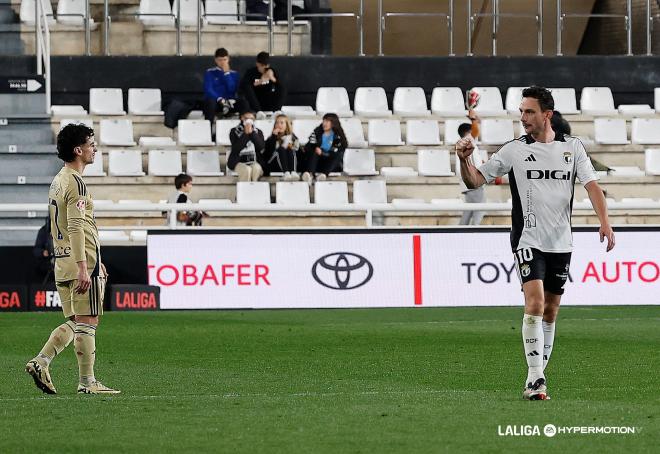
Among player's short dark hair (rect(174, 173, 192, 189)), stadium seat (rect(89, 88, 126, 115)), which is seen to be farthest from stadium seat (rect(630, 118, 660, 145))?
stadium seat (rect(89, 88, 126, 115))

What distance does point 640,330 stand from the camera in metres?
16.2

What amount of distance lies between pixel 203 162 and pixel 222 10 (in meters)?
3.91

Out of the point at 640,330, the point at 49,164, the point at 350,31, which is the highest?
the point at 350,31

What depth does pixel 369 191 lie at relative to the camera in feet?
79.5

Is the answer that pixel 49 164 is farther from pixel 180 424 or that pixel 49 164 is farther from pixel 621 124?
pixel 180 424

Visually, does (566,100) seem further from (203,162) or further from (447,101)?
(203,162)

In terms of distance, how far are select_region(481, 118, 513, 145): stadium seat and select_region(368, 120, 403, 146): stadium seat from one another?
1.45 meters

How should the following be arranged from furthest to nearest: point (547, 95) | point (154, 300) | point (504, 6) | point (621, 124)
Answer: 1. point (504, 6)
2. point (621, 124)
3. point (154, 300)
4. point (547, 95)

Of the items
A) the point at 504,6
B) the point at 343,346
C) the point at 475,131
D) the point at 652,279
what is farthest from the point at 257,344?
the point at 504,6

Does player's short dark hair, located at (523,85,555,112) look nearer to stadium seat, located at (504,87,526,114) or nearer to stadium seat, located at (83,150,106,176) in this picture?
stadium seat, located at (83,150,106,176)

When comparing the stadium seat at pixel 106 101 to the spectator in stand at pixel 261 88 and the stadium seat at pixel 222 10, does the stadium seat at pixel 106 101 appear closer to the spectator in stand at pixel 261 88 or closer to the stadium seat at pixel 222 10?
the spectator in stand at pixel 261 88

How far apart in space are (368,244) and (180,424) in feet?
42.1

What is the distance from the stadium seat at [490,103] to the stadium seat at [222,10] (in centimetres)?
461

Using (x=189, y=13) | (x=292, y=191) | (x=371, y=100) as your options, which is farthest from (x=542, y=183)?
(x=189, y=13)
